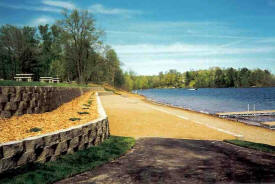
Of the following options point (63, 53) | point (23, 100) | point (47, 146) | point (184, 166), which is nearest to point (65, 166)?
point (47, 146)

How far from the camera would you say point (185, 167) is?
18.1 ft

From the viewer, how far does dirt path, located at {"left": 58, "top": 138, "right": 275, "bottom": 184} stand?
4.76 metres

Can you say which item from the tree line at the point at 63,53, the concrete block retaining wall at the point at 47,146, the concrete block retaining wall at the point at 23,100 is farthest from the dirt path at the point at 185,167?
the tree line at the point at 63,53

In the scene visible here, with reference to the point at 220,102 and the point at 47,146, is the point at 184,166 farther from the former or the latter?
the point at 220,102

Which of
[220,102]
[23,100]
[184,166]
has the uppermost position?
[23,100]

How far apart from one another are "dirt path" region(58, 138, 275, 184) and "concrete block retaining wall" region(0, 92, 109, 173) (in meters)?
1.06

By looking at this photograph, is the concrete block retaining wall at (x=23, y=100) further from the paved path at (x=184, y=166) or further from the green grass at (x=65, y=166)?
the paved path at (x=184, y=166)

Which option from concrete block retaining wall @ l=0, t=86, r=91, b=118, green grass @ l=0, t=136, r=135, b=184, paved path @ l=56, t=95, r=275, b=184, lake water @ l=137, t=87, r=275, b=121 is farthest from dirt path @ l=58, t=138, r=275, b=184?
lake water @ l=137, t=87, r=275, b=121

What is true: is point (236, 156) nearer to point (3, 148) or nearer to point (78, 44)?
point (3, 148)

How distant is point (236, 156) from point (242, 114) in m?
21.7

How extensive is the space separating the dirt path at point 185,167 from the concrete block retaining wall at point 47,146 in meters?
1.06

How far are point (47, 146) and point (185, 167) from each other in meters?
3.72

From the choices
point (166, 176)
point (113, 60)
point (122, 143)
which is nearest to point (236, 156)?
point (166, 176)

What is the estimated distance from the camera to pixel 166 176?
4.92m
